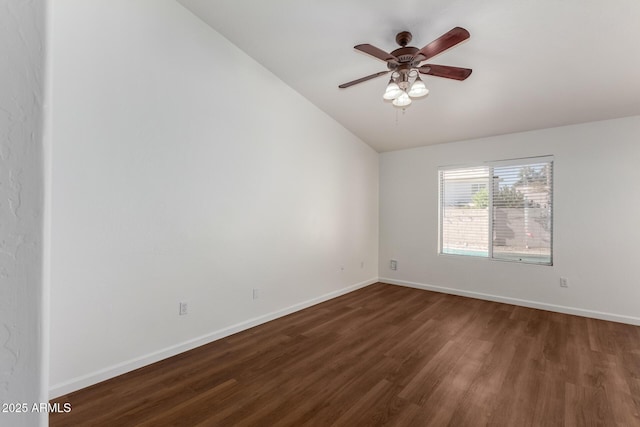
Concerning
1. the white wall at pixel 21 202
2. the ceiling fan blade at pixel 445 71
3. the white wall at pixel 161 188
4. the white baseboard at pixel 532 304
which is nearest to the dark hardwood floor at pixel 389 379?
the white baseboard at pixel 532 304

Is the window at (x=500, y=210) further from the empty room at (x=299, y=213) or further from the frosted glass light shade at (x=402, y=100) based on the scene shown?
the frosted glass light shade at (x=402, y=100)

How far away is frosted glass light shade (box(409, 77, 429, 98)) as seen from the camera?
2398mm

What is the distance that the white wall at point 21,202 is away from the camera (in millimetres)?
398

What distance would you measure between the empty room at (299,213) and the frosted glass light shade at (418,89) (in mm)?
80

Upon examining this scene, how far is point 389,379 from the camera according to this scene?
2.34 metres

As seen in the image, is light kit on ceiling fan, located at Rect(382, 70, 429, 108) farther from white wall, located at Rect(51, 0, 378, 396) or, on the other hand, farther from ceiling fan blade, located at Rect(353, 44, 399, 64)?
white wall, located at Rect(51, 0, 378, 396)

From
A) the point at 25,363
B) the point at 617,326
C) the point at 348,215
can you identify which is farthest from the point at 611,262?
the point at 25,363

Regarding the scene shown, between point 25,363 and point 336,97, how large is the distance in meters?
3.98

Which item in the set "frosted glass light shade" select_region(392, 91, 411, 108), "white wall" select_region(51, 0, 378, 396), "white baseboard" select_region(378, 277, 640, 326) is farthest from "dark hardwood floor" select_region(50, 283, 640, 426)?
"frosted glass light shade" select_region(392, 91, 411, 108)

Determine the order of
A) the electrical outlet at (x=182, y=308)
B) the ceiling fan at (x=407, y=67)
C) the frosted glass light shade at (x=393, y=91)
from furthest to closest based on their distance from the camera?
the electrical outlet at (x=182, y=308)
the frosted glass light shade at (x=393, y=91)
the ceiling fan at (x=407, y=67)

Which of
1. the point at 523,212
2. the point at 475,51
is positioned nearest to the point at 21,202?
the point at 475,51

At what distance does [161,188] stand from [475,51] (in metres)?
3.17

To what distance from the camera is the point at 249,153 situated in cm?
333

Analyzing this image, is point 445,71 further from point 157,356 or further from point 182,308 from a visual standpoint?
point 157,356
